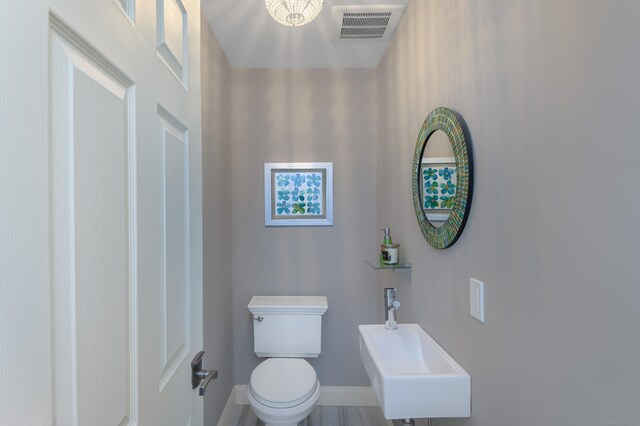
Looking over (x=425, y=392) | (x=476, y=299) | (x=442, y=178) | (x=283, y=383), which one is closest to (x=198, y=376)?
(x=425, y=392)

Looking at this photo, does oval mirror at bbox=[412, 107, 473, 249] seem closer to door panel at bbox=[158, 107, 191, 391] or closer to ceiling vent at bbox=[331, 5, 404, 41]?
ceiling vent at bbox=[331, 5, 404, 41]

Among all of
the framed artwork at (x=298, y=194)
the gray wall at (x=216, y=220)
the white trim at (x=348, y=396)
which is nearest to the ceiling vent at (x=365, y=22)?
the gray wall at (x=216, y=220)

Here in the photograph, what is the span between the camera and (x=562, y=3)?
711 millimetres

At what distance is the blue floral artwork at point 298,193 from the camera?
8.12ft

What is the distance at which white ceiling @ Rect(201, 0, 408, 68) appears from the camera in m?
1.80

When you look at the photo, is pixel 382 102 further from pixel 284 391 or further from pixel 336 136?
pixel 284 391

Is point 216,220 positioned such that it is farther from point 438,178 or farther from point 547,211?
point 547,211

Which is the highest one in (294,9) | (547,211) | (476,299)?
(294,9)

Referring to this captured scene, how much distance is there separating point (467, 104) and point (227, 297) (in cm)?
191

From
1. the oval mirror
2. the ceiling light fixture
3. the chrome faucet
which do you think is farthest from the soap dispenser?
the ceiling light fixture

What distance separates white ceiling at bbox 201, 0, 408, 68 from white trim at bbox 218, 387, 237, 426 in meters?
2.38

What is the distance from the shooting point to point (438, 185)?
1.36m

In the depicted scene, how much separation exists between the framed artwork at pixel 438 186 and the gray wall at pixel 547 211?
0.51 feet

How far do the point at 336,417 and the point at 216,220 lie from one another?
1.59 m
